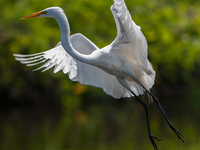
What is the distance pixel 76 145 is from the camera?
916cm

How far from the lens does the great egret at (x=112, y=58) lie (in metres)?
4.46

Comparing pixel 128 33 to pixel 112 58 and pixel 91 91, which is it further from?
pixel 91 91

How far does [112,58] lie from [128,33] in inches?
23.9

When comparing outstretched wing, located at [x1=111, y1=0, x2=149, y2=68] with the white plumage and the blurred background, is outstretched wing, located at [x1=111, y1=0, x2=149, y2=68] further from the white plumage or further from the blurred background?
the blurred background

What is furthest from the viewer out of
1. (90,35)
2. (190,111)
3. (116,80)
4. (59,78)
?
(90,35)

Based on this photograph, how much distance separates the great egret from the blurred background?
11.5ft

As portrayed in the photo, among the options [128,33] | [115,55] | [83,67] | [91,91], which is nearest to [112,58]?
[115,55]

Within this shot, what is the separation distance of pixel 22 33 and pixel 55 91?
2.48 m

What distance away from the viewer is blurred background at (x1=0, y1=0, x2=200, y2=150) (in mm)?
9758

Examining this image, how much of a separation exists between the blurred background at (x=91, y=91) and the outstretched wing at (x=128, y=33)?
165 inches

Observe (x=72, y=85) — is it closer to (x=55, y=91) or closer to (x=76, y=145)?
(x=55, y=91)

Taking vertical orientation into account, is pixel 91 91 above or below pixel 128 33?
below

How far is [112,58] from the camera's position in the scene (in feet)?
16.1

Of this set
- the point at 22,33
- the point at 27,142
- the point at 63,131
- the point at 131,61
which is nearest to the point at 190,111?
the point at 63,131
